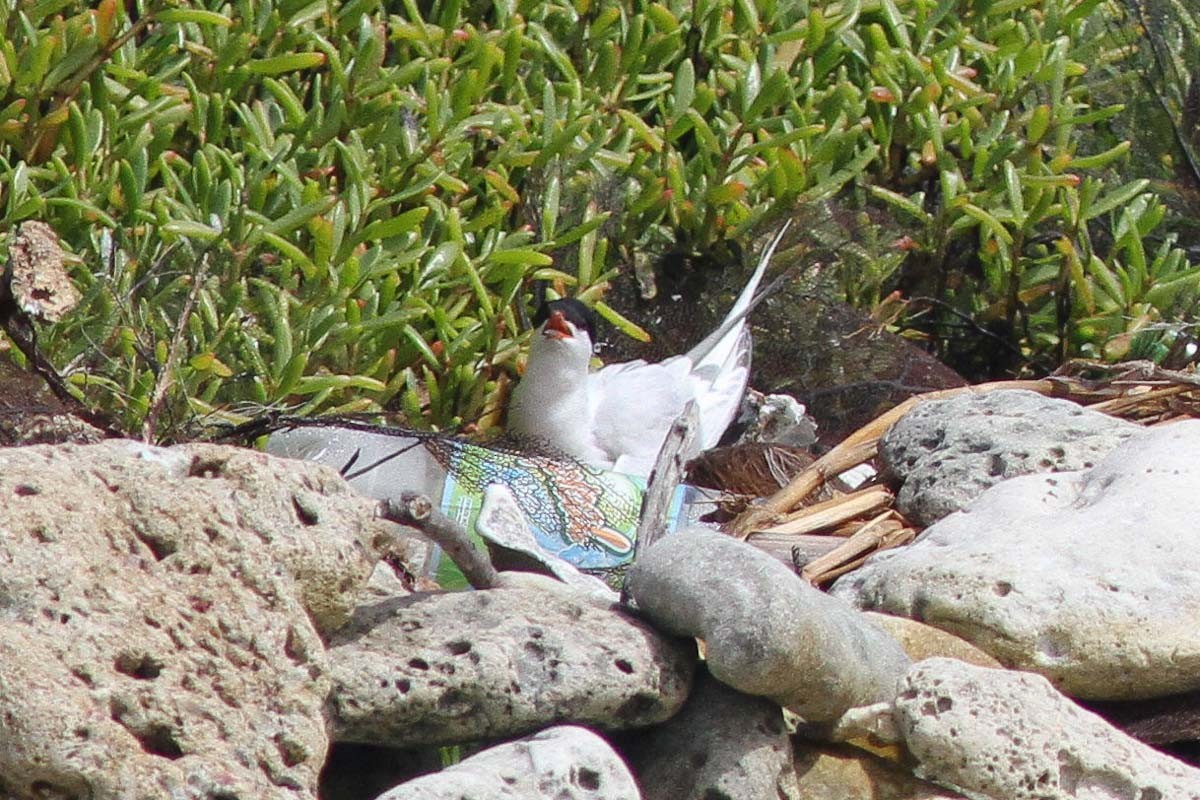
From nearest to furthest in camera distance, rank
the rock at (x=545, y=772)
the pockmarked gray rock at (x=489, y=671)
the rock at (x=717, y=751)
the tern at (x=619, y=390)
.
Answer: the rock at (x=545, y=772), the pockmarked gray rock at (x=489, y=671), the rock at (x=717, y=751), the tern at (x=619, y=390)

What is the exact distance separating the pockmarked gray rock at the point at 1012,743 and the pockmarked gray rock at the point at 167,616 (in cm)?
66

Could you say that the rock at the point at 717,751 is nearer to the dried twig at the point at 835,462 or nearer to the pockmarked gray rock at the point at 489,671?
the pockmarked gray rock at the point at 489,671

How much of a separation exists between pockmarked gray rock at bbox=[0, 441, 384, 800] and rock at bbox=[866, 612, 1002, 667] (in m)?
0.82

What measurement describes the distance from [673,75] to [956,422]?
5.59ft

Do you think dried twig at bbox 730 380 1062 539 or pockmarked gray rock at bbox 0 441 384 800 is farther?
dried twig at bbox 730 380 1062 539

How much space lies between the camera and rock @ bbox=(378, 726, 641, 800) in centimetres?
197

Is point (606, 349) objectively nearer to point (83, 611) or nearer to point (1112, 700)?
point (1112, 700)

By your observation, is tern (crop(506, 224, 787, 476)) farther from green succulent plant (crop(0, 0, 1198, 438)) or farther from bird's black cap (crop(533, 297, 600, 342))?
green succulent plant (crop(0, 0, 1198, 438))

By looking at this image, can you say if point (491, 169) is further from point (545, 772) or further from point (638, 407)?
point (545, 772)

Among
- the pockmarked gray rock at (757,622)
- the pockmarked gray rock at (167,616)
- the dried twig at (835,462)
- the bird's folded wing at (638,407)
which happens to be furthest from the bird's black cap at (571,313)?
the pockmarked gray rock at (167,616)

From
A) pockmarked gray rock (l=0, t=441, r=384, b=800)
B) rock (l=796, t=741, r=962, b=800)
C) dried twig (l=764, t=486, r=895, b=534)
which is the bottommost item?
dried twig (l=764, t=486, r=895, b=534)

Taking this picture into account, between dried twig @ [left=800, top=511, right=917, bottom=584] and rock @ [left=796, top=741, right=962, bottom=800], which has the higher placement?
rock @ [left=796, top=741, right=962, bottom=800]

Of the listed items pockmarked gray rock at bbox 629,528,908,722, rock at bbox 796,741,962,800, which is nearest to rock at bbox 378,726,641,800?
pockmarked gray rock at bbox 629,528,908,722

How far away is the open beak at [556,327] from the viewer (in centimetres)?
425
